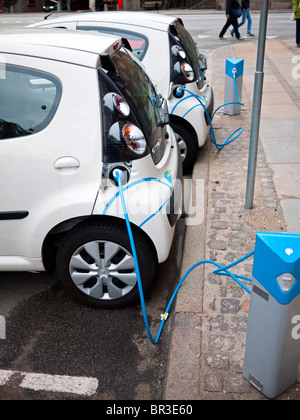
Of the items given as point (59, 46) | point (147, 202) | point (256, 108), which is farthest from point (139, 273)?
point (256, 108)

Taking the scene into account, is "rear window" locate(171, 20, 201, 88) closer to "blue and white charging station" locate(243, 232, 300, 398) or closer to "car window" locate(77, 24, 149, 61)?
"car window" locate(77, 24, 149, 61)

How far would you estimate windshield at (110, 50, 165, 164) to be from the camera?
341 cm

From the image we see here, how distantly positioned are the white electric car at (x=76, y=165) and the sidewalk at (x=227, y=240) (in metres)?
0.56

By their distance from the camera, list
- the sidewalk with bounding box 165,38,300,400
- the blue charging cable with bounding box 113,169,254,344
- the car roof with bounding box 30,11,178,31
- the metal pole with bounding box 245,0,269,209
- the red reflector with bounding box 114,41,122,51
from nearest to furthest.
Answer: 1. the sidewalk with bounding box 165,38,300,400
2. the blue charging cable with bounding box 113,169,254,344
3. the red reflector with bounding box 114,41,122,51
4. the metal pole with bounding box 245,0,269,209
5. the car roof with bounding box 30,11,178,31

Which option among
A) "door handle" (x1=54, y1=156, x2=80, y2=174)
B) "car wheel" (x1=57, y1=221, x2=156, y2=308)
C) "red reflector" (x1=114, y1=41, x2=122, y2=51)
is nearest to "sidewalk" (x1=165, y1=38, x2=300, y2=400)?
"car wheel" (x1=57, y1=221, x2=156, y2=308)

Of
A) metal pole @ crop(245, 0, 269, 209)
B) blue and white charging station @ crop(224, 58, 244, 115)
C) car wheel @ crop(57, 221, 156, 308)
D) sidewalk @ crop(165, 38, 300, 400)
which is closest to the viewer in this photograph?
sidewalk @ crop(165, 38, 300, 400)

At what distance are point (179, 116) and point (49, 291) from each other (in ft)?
9.15

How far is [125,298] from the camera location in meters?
3.57

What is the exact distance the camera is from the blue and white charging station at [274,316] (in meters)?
2.38

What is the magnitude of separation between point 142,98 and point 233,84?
487 centimetres

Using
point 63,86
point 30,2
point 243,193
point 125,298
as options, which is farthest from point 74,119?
point 30,2

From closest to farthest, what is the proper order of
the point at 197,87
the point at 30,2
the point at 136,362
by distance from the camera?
1. the point at 136,362
2. the point at 197,87
3. the point at 30,2
